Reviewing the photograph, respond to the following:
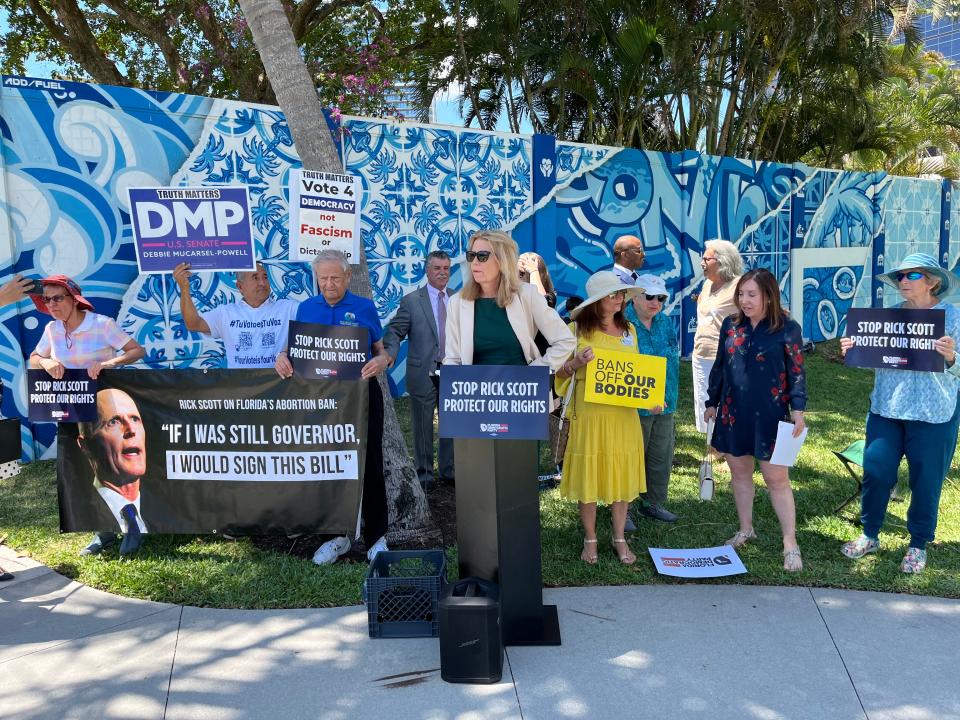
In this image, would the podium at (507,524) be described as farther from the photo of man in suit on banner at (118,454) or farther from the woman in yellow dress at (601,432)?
the photo of man in suit on banner at (118,454)

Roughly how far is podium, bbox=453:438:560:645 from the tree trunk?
5.46ft

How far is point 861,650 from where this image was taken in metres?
4.20

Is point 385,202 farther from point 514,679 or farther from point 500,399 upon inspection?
point 514,679

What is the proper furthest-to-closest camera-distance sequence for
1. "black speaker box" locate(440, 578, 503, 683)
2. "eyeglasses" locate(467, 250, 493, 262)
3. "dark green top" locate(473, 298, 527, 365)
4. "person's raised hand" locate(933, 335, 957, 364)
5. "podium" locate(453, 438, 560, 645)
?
1. "person's raised hand" locate(933, 335, 957, 364)
2. "dark green top" locate(473, 298, 527, 365)
3. "eyeglasses" locate(467, 250, 493, 262)
4. "podium" locate(453, 438, 560, 645)
5. "black speaker box" locate(440, 578, 503, 683)

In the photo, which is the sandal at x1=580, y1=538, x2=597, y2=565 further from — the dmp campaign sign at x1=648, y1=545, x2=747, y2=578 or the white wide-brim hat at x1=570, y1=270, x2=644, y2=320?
the white wide-brim hat at x1=570, y1=270, x2=644, y2=320

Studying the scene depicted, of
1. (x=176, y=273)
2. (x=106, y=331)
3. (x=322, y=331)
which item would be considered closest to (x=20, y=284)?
(x=106, y=331)

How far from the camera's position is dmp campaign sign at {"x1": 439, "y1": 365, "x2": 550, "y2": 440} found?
407 centimetres

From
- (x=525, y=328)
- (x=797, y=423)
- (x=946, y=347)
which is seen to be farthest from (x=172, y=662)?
(x=946, y=347)

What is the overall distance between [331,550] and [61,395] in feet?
6.57

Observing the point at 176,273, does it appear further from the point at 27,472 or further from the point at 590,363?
the point at 27,472

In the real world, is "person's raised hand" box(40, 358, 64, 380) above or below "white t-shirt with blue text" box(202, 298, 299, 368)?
below

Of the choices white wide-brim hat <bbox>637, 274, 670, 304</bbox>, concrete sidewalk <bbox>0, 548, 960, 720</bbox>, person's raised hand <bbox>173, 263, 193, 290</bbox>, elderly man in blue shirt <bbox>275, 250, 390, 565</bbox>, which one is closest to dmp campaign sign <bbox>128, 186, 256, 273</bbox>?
person's raised hand <bbox>173, 263, 193, 290</bbox>

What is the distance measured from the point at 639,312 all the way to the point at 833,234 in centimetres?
1297

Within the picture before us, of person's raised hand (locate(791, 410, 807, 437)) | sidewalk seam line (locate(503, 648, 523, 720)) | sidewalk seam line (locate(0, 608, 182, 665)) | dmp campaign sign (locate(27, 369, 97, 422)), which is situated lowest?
sidewalk seam line (locate(503, 648, 523, 720))
